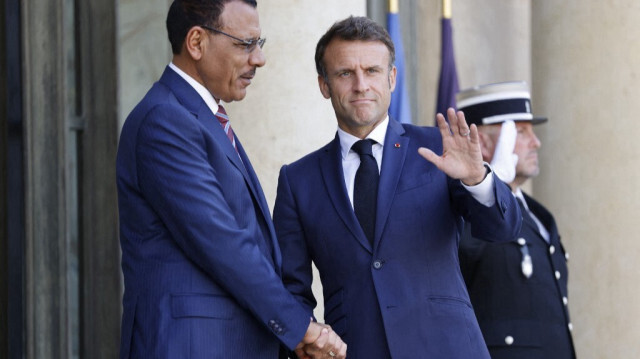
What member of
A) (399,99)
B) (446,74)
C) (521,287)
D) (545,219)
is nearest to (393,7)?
(399,99)

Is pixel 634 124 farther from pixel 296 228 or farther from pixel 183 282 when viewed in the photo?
pixel 183 282

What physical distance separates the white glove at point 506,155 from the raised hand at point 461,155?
1564mm

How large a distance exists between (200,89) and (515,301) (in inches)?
74.0

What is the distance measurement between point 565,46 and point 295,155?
109 inches

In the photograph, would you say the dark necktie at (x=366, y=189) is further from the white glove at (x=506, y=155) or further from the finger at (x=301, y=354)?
the white glove at (x=506, y=155)

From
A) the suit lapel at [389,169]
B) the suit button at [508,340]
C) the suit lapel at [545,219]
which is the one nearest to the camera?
the suit lapel at [389,169]

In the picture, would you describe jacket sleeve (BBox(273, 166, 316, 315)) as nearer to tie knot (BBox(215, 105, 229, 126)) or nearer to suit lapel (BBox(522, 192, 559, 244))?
tie knot (BBox(215, 105, 229, 126))

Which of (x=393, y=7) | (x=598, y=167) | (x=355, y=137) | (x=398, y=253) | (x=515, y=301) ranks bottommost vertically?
(x=515, y=301)

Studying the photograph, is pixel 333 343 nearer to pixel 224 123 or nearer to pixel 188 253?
pixel 188 253

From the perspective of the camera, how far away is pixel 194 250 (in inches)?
125

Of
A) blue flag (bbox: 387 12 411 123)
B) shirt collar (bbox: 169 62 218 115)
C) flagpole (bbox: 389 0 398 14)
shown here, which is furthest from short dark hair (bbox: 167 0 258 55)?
flagpole (bbox: 389 0 398 14)

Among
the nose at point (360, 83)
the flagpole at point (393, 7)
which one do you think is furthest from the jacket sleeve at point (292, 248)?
the flagpole at point (393, 7)

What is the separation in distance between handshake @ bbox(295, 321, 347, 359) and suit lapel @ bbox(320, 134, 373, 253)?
34 cm

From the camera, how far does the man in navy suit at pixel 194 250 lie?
316 centimetres
